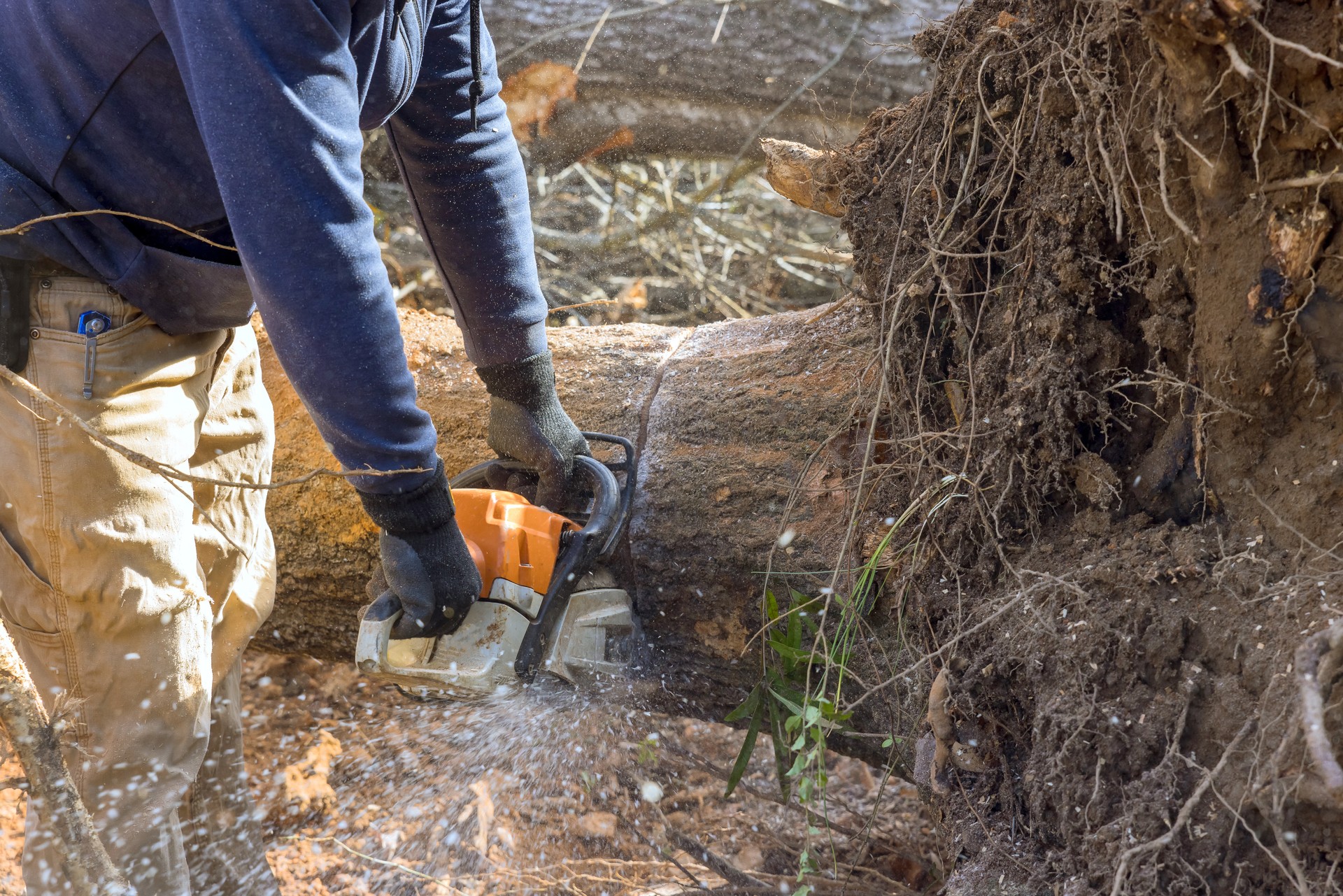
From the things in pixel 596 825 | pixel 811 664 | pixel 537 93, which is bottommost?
pixel 596 825

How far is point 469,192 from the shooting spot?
1970 millimetres

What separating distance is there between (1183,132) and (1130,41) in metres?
0.18

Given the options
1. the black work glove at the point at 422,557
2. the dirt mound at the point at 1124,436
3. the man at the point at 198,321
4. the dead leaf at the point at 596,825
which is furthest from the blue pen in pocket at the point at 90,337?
the dead leaf at the point at 596,825

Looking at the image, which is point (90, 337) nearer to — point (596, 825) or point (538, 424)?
point (538, 424)

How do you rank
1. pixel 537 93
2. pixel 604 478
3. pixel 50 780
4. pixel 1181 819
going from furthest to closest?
pixel 537 93
pixel 604 478
pixel 50 780
pixel 1181 819

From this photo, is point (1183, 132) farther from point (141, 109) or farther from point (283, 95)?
point (141, 109)

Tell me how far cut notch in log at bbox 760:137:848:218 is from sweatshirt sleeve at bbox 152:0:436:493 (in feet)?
3.57

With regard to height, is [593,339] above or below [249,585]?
above

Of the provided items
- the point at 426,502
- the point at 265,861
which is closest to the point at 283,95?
the point at 426,502

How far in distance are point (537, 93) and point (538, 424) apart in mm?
2806

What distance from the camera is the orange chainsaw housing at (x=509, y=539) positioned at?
6.32ft

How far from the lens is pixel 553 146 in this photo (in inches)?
180

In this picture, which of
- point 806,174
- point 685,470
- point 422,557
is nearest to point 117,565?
point 422,557

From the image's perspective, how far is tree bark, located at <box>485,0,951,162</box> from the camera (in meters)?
4.15
